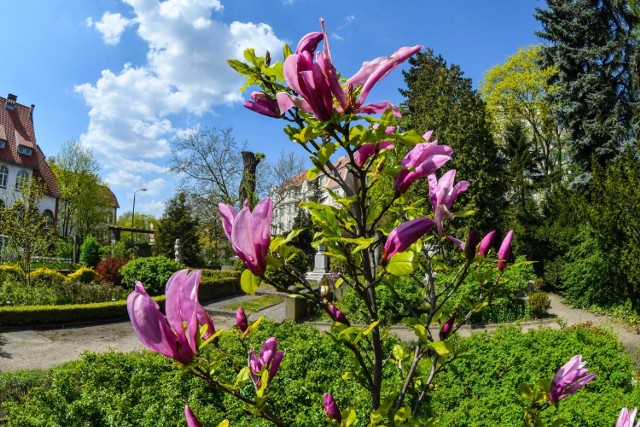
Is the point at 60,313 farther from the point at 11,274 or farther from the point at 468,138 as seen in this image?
the point at 468,138

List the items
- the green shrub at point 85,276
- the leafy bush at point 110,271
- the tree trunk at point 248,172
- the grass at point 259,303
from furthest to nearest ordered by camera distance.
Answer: the tree trunk at point 248,172 < the leafy bush at point 110,271 < the green shrub at point 85,276 < the grass at point 259,303

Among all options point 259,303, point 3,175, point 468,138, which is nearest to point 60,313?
point 259,303

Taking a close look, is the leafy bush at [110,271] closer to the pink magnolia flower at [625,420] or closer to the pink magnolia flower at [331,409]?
the pink magnolia flower at [331,409]

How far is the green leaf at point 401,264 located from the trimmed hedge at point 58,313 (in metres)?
12.6

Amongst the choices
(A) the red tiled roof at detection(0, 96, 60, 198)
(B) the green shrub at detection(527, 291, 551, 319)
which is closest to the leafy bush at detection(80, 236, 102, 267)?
(A) the red tiled roof at detection(0, 96, 60, 198)

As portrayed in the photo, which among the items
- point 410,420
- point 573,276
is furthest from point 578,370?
point 573,276

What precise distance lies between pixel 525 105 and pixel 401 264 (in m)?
28.5

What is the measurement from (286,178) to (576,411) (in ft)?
99.3

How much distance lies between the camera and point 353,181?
1.38 metres

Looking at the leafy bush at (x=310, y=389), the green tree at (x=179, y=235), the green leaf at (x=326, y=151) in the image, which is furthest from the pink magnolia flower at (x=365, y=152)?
the green tree at (x=179, y=235)

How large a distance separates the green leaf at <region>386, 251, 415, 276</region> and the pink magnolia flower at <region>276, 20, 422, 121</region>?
401 millimetres

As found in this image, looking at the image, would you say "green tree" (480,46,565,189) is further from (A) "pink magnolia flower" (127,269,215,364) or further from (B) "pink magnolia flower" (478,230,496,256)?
(A) "pink magnolia flower" (127,269,215,364)

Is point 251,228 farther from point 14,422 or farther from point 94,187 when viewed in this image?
point 94,187

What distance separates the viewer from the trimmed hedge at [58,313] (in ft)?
35.8
